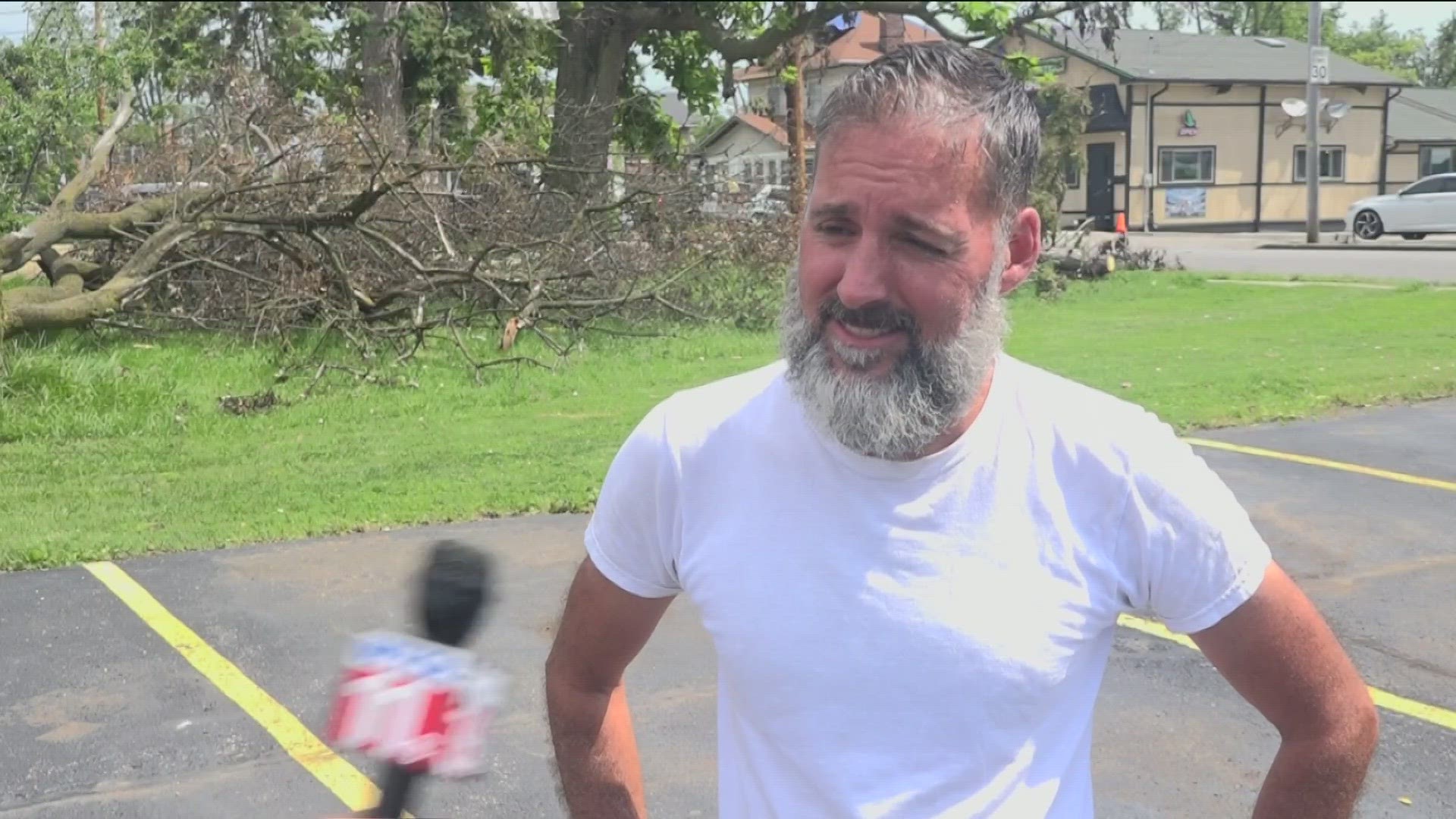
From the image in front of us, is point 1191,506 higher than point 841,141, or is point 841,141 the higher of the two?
point 841,141

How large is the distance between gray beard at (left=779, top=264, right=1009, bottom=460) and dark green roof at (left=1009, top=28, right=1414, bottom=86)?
4089 centimetres

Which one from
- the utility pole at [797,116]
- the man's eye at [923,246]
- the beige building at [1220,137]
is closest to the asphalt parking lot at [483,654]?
the man's eye at [923,246]

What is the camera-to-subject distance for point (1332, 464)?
8.07m

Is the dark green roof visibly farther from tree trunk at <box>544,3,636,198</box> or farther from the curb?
tree trunk at <box>544,3,636,198</box>

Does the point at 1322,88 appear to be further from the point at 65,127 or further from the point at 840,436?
the point at 840,436

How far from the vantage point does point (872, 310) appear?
1852 millimetres

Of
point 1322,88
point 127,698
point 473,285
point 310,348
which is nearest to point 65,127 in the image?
point 310,348

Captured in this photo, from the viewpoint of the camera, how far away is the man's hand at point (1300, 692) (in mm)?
1844

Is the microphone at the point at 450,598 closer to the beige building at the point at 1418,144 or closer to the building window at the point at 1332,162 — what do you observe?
the building window at the point at 1332,162

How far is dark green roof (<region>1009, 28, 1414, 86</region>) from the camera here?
4253 centimetres

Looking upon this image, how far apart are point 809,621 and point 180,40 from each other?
2311 centimetres

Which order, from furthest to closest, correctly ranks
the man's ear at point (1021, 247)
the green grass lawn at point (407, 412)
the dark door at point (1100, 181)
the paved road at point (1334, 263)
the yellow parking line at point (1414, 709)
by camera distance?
the dark door at point (1100, 181) < the paved road at point (1334, 263) < the green grass lawn at point (407, 412) < the yellow parking line at point (1414, 709) < the man's ear at point (1021, 247)

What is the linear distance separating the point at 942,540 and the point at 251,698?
342 centimetres

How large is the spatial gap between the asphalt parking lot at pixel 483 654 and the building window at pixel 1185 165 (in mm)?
38161
